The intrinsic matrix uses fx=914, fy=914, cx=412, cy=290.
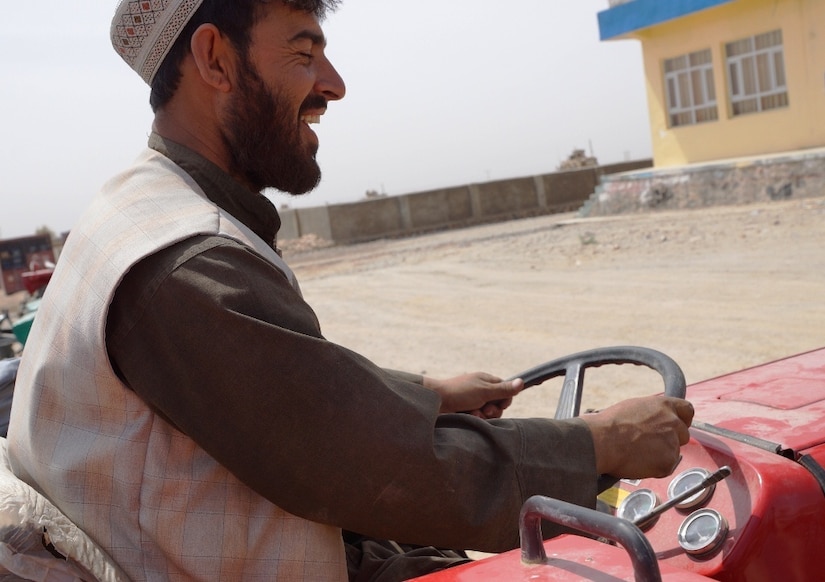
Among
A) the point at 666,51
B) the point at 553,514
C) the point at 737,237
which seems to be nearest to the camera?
the point at 553,514

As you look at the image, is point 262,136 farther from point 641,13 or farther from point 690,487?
point 641,13

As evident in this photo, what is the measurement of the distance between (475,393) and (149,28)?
1068mm

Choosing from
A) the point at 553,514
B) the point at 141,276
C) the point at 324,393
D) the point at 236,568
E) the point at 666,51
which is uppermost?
the point at 666,51

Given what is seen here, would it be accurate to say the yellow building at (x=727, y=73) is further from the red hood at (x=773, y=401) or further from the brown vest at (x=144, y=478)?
the brown vest at (x=144, y=478)

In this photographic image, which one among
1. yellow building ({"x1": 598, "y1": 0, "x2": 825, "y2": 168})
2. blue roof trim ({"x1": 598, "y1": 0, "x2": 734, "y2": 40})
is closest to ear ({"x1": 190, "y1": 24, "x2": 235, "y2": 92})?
yellow building ({"x1": 598, "y1": 0, "x2": 825, "y2": 168})

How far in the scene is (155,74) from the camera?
178 centimetres

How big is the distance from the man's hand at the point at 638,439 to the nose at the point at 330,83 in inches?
32.5

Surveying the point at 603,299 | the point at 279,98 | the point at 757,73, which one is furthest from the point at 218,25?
the point at 757,73

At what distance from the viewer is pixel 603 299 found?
357 inches

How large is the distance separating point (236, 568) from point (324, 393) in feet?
1.05

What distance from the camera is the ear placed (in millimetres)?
1683

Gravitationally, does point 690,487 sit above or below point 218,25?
below

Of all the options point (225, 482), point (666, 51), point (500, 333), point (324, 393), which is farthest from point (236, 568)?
point (666, 51)

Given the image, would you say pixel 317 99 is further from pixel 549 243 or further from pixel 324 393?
pixel 549 243
